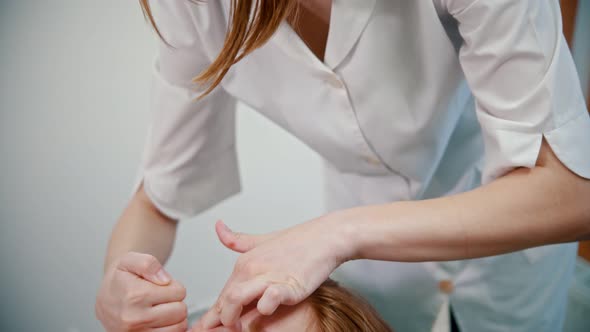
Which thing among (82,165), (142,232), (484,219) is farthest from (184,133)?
(82,165)

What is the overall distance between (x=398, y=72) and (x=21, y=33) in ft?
6.90

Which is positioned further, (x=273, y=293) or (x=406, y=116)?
(x=406, y=116)

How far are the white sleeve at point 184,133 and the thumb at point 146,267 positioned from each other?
0.27 m

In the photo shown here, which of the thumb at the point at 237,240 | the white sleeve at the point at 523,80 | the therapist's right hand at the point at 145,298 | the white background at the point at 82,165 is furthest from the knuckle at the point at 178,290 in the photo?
the white background at the point at 82,165

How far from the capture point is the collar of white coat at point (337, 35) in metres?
0.88

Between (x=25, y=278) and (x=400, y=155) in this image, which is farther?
(x=25, y=278)

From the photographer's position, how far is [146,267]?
0.91 metres

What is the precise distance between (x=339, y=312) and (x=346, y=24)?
47 centimetres

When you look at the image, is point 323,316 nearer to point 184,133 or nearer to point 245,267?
point 245,267

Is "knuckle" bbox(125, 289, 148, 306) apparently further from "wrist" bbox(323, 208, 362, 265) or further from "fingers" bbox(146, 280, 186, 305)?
"wrist" bbox(323, 208, 362, 265)

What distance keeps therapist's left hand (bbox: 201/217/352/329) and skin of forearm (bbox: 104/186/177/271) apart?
34cm

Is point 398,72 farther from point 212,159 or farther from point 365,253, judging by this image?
point 212,159

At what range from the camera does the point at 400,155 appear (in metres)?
1.04

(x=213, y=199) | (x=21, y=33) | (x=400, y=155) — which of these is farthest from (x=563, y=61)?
(x=21, y=33)
